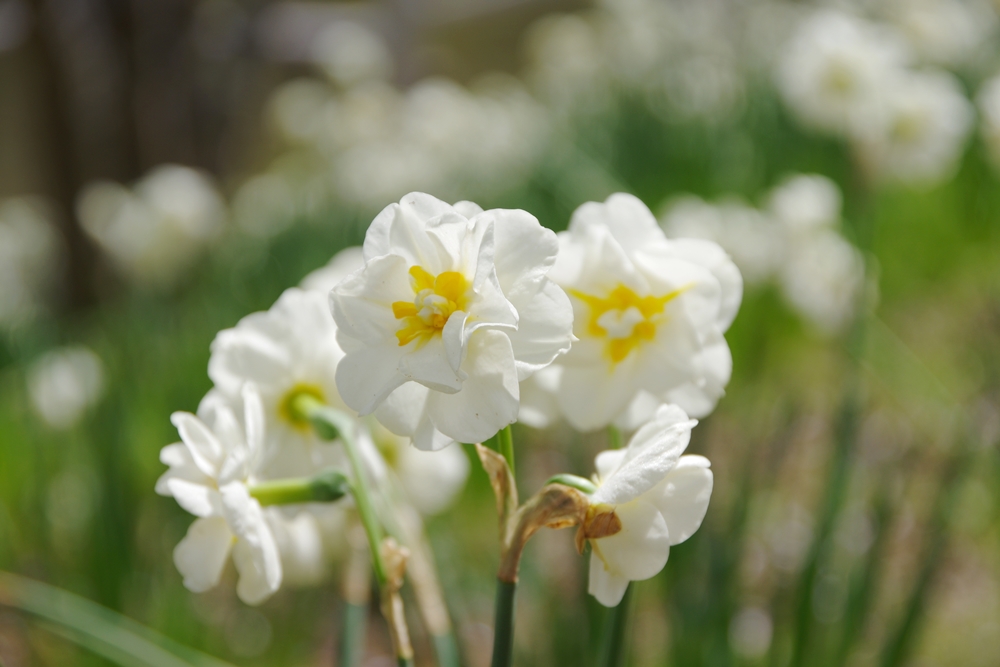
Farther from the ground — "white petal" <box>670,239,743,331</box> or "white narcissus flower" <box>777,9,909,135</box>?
"white narcissus flower" <box>777,9,909,135</box>

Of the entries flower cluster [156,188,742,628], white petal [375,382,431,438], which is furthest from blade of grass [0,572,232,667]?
A: white petal [375,382,431,438]

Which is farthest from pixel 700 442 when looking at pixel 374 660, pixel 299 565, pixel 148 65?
pixel 148 65

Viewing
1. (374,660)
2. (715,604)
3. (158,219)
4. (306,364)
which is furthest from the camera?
(158,219)

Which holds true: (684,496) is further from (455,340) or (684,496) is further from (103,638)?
(103,638)

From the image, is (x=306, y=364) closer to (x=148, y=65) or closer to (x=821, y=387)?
(x=821, y=387)

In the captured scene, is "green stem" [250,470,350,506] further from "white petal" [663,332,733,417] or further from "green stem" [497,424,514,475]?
"white petal" [663,332,733,417]

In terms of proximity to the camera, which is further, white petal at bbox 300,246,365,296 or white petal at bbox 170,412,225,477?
white petal at bbox 300,246,365,296
